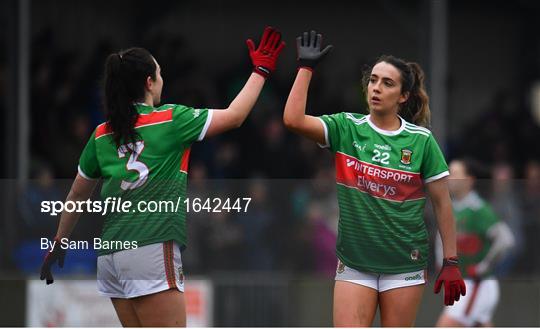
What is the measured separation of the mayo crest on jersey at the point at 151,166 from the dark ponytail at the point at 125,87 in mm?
36

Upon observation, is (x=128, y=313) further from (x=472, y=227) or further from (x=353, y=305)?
(x=472, y=227)

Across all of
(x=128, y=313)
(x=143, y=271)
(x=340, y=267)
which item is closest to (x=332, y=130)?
(x=340, y=267)

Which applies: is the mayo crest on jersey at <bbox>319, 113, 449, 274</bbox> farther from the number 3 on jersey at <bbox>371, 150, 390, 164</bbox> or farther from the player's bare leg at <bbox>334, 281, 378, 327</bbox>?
the player's bare leg at <bbox>334, 281, 378, 327</bbox>

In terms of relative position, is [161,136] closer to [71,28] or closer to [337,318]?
[337,318]

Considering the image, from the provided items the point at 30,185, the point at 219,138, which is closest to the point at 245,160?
the point at 219,138

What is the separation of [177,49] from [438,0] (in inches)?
103

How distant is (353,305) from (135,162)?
50.4 inches

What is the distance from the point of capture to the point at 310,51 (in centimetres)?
702

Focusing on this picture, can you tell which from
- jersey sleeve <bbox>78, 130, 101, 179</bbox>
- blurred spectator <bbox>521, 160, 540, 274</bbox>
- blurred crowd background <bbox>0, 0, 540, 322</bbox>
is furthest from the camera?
blurred spectator <bbox>521, 160, 540, 274</bbox>

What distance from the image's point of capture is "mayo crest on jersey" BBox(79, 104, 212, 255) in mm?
6805

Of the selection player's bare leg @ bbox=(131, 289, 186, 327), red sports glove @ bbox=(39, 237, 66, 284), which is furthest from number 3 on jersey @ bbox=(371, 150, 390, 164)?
red sports glove @ bbox=(39, 237, 66, 284)

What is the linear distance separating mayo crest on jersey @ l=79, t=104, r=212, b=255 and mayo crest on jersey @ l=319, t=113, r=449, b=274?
0.75 meters

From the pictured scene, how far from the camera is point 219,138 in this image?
14172mm

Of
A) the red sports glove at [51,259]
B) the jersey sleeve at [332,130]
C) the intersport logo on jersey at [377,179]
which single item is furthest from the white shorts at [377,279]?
the red sports glove at [51,259]
